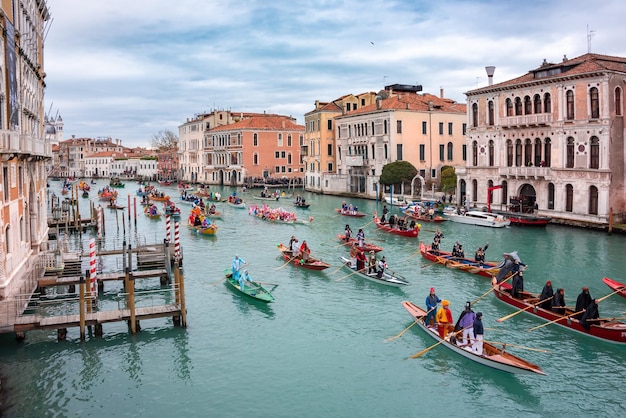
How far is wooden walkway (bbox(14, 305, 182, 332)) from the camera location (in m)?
14.7

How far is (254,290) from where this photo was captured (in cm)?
1995

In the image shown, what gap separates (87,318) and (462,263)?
14.9 m

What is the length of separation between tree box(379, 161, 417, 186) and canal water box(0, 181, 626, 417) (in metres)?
30.2

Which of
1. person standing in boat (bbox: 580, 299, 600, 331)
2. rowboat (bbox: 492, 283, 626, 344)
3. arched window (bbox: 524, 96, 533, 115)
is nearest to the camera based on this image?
rowboat (bbox: 492, 283, 626, 344)

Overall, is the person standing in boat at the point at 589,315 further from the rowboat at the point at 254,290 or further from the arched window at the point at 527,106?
the arched window at the point at 527,106

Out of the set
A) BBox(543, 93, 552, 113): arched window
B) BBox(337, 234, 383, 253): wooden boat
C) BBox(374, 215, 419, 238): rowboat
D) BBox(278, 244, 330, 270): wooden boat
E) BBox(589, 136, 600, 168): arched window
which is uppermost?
BBox(543, 93, 552, 113): arched window

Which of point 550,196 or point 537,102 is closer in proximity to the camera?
point 550,196

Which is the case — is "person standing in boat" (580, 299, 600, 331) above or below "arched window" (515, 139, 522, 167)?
below

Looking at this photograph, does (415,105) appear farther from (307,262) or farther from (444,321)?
(444,321)

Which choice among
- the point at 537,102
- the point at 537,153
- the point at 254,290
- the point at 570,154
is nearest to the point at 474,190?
the point at 537,153

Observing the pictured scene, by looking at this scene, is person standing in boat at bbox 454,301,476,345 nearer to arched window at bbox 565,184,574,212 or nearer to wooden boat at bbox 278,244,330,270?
wooden boat at bbox 278,244,330,270

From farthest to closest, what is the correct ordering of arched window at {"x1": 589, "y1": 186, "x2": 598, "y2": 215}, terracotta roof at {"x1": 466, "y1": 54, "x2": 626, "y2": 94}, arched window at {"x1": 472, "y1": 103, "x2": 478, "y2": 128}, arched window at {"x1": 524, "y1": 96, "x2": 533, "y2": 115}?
arched window at {"x1": 472, "y1": 103, "x2": 478, "y2": 128} < arched window at {"x1": 524, "y1": 96, "x2": 533, "y2": 115} < arched window at {"x1": 589, "y1": 186, "x2": 598, "y2": 215} < terracotta roof at {"x1": 466, "y1": 54, "x2": 626, "y2": 94}

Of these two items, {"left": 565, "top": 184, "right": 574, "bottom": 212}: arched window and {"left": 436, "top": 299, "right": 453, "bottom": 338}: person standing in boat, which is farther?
{"left": 565, "top": 184, "right": 574, "bottom": 212}: arched window

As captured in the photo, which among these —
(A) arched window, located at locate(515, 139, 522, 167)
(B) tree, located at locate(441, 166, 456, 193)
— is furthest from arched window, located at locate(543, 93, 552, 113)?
(B) tree, located at locate(441, 166, 456, 193)
